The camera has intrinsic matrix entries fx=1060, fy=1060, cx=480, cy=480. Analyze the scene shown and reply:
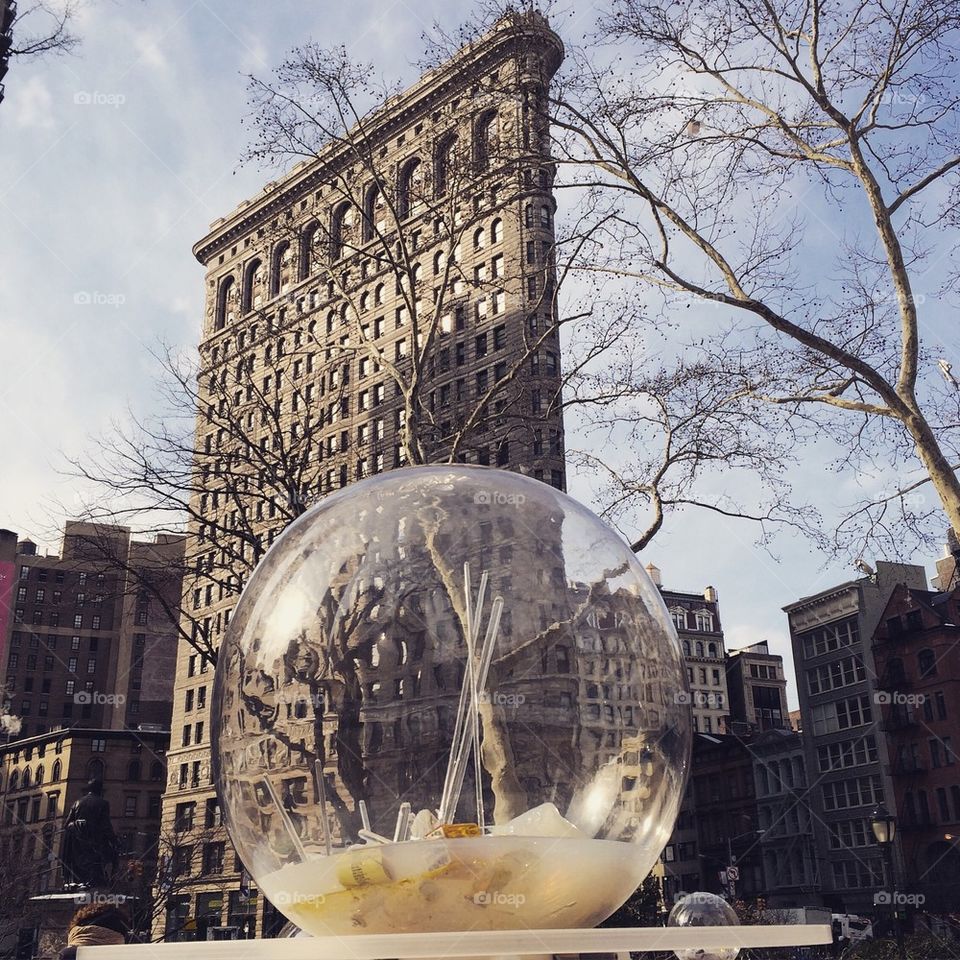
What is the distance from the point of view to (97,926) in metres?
4.80

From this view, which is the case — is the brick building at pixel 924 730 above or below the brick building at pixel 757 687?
below

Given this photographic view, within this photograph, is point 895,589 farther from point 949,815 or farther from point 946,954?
point 946,954

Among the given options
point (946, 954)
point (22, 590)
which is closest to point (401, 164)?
point (946, 954)

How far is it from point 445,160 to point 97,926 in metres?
15.6

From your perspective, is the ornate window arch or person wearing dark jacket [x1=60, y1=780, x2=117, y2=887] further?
the ornate window arch

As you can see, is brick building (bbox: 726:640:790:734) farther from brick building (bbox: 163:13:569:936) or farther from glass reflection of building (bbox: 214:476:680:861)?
glass reflection of building (bbox: 214:476:680:861)

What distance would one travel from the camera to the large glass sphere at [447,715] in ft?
→ 6.77

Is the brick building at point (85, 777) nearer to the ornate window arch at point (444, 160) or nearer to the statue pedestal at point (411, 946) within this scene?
the ornate window arch at point (444, 160)

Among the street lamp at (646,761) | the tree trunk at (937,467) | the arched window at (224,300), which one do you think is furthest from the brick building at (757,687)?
the street lamp at (646,761)

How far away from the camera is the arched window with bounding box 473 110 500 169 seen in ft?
57.0

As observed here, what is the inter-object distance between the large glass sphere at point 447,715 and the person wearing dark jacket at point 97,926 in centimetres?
292

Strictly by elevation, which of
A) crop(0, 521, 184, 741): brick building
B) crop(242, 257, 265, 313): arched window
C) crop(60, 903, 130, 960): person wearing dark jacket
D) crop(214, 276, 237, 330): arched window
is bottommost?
crop(60, 903, 130, 960): person wearing dark jacket

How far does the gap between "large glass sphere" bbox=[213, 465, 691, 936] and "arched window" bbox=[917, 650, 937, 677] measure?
50353 millimetres

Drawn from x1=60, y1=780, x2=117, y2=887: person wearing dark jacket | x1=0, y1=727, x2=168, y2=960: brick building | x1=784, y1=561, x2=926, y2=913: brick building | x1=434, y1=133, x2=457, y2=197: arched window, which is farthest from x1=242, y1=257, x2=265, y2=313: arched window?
x1=60, y1=780, x2=117, y2=887: person wearing dark jacket
